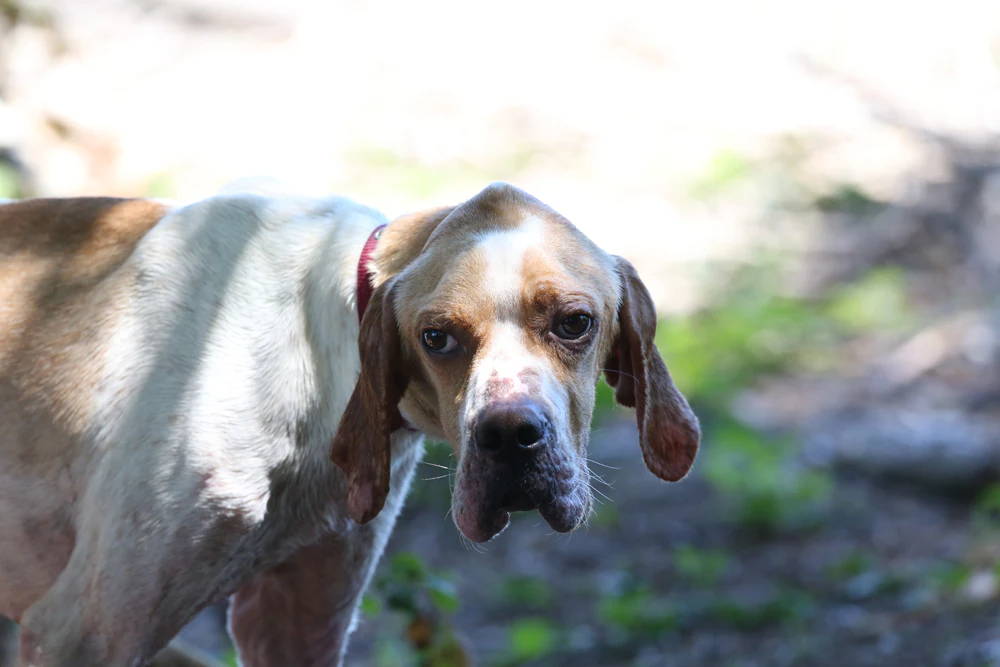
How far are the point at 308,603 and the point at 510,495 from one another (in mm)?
907

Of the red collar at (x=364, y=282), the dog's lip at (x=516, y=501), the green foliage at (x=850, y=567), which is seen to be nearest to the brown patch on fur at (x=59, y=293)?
the red collar at (x=364, y=282)

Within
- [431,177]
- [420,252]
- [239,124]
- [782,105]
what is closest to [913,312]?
[782,105]

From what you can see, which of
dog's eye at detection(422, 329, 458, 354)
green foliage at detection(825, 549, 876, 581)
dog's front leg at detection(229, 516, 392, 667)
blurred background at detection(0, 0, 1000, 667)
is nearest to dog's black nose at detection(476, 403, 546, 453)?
dog's eye at detection(422, 329, 458, 354)

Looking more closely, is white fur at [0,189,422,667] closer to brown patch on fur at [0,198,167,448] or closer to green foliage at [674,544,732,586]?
brown patch on fur at [0,198,167,448]

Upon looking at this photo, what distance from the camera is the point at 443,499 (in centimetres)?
672

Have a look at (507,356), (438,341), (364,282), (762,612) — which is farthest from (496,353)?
(762,612)

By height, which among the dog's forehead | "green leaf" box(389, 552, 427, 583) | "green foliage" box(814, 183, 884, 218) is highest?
the dog's forehead

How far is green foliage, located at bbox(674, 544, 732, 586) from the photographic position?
5.91 metres

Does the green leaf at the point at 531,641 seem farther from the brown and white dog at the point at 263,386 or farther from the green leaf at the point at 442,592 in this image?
the brown and white dog at the point at 263,386

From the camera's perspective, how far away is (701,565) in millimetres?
5961

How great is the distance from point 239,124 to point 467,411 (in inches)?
351

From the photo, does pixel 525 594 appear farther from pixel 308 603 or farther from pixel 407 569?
pixel 308 603

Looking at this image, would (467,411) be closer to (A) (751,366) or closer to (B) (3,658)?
(B) (3,658)

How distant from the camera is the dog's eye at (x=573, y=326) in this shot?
7.86ft
